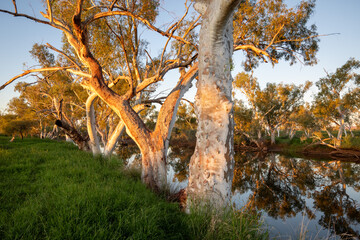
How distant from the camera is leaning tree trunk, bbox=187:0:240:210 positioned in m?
2.69

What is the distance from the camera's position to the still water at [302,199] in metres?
4.83

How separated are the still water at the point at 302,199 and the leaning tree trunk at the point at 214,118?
1.04m

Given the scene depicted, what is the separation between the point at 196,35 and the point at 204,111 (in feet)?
19.3

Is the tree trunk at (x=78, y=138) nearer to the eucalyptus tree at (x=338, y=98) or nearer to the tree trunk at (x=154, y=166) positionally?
the tree trunk at (x=154, y=166)

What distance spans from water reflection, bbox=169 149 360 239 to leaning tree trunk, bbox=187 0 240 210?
99 cm

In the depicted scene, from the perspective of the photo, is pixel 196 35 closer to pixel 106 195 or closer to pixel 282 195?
pixel 106 195

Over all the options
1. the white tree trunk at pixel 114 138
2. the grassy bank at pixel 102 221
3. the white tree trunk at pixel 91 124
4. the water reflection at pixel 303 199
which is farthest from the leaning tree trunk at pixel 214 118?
the white tree trunk at pixel 91 124

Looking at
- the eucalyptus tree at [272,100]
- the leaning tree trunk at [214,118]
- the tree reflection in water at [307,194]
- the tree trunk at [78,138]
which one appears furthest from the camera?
the eucalyptus tree at [272,100]

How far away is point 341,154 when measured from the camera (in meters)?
16.8

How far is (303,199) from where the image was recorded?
7.04 meters

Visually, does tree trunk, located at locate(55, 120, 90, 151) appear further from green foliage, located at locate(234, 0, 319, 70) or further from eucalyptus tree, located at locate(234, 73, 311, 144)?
eucalyptus tree, located at locate(234, 73, 311, 144)

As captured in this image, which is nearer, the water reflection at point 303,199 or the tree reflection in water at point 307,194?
the water reflection at point 303,199

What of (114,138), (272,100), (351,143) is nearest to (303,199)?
(114,138)

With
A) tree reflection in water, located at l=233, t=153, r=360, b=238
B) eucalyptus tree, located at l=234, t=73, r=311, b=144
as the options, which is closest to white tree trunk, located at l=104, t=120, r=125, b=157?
tree reflection in water, located at l=233, t=153, r=360, b=238
